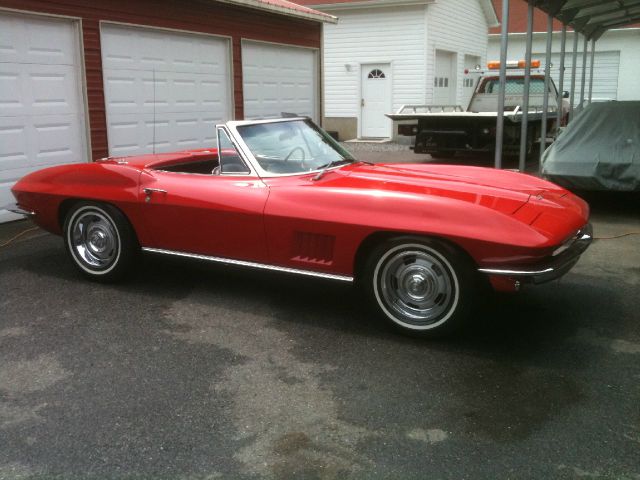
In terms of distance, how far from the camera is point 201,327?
433cm

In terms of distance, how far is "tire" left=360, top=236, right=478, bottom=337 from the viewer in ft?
12.5

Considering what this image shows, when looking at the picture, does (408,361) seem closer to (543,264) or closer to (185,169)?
(543,264)

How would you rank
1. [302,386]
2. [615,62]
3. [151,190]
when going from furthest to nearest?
[615,62] < [151,190] < [302,386]

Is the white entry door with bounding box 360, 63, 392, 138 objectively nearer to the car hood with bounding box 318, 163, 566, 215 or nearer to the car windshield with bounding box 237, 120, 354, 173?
the car windshield with bounding box 237, 120, 354, 173

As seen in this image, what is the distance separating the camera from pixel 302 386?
347cm

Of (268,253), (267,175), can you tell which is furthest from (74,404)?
(267,175)

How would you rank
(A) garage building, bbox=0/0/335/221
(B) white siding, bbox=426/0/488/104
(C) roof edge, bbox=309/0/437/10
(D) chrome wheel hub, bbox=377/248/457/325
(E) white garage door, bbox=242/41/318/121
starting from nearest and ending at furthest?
1. (D) chrome wheel hub, bbox=377/248/457/325
2. (A) garage building, bbox=0/0/335/221
3. (E) white garage door, bbox=242/41/318/121
4. (C) roof edge, bbox=309/0/437/10
5. (B) white siding, bbox=426/0/488/104

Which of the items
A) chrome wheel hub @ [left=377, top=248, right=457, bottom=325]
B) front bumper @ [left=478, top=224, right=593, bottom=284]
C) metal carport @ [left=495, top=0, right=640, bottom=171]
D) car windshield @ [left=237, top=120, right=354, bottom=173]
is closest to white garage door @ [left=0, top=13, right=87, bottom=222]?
car windshield @ [left=237, top=120, right=354, bottom=173]

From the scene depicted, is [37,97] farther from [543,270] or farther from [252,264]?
[543,270]

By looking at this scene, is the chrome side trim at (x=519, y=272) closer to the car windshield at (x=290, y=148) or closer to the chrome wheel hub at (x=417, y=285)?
the chrome wheel hub at (x=417, y=285)

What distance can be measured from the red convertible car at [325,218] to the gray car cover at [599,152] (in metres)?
3.20

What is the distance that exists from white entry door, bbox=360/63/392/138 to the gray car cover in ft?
36.1

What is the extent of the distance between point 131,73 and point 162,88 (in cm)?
67

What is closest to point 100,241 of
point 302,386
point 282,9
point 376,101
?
point 302,386
